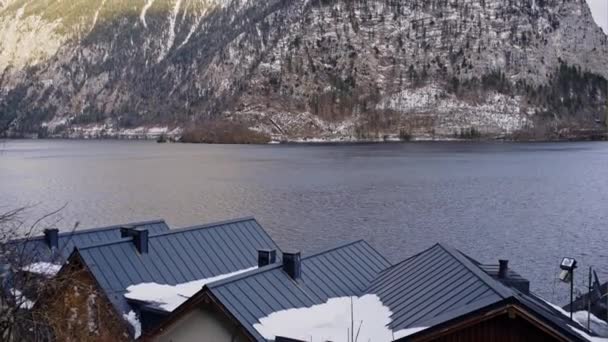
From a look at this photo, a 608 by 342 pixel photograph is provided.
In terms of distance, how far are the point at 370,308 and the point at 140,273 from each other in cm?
635

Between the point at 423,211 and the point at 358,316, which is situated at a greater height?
the point at 358,316

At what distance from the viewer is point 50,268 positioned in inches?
620

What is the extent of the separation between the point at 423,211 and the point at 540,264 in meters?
20.1

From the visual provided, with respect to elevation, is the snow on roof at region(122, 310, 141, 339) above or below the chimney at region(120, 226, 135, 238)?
below

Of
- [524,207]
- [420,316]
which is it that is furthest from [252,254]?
[524,207]

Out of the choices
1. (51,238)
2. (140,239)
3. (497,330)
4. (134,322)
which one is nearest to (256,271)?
(134,322)

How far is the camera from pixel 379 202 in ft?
204

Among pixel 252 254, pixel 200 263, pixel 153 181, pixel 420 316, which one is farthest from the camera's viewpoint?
pixel 153 181

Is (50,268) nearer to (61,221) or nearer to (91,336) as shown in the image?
(91,336)

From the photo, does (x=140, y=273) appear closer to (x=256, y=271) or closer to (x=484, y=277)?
(x=256, y=271)

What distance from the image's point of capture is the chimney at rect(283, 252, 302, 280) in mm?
15523

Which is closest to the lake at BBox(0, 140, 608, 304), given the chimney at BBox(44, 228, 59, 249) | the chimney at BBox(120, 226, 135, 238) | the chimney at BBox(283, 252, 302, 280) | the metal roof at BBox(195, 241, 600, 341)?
the metal roof at BBox(195, 241, 600, 341)

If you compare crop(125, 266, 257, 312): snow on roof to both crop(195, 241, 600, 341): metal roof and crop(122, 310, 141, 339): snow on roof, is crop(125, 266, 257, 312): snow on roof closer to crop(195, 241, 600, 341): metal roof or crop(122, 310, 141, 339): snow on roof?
crop(122, 310, 141, 339): snow on roof

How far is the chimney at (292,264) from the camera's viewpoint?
50.9 feet
